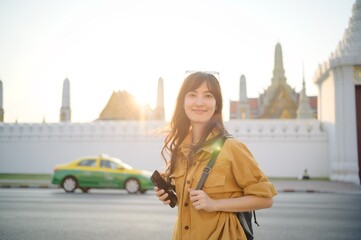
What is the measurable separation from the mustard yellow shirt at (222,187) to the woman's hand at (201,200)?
73 mm

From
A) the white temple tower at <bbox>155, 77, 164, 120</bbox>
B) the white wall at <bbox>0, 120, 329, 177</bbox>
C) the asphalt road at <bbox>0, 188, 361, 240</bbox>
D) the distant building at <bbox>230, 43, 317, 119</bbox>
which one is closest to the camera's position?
the asphalt road at <bbox>0, 188, 361, 240</bbox>

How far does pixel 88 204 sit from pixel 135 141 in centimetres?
1390

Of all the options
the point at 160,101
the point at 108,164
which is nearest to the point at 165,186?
the point at 108,164

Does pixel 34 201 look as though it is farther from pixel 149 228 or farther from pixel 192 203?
pixel 192 203

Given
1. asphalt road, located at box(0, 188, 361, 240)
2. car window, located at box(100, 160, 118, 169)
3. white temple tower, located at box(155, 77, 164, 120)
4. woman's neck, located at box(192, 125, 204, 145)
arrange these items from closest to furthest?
1. woman's neck, located at box(192, 125, 204, 145)
2. asphalt road, located at box(0, 188, 361, 240)
3. car window, located at box(100, 160, 118, 169)
4. white temple tower, located at box(155, 77, 164, 120)

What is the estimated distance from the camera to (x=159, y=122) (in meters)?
24.5

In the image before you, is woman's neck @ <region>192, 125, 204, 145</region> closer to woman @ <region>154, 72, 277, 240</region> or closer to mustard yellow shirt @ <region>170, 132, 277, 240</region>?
woman @ <region>154, 72, 277, 240</region>

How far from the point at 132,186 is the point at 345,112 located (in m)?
11.3

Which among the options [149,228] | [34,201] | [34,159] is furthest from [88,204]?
[34,159]

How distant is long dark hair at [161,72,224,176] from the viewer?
98.3 inches

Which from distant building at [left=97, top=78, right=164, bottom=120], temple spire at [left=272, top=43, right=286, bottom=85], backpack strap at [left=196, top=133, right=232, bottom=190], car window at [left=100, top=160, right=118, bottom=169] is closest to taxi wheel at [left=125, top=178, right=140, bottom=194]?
car window at [left=100, top=160, right=118, bottom=169]

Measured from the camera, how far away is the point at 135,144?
23.8m

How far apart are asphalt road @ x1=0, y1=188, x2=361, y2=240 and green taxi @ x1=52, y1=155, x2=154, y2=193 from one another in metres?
3.55

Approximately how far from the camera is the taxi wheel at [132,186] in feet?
45.5
